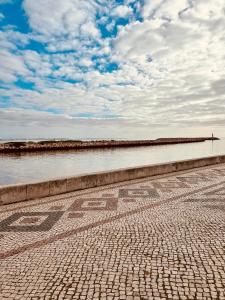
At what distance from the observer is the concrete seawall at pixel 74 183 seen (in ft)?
22.0

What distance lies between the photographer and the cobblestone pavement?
2.95m

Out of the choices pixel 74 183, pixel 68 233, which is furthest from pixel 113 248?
pixel 74 183

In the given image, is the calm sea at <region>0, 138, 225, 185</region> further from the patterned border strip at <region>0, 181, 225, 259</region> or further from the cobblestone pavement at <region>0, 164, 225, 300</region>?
the patterned border strip at <region>0, 181, 225, 259</region>

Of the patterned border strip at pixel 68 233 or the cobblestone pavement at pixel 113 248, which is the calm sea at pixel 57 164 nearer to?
the cobblestone pavement at pixel 113 248

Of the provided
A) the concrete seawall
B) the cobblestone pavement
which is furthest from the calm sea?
the cobblestone pavement

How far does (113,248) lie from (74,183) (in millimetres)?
4321

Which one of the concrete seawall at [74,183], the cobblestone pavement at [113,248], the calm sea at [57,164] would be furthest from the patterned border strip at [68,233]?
the calm sea at [57,164]

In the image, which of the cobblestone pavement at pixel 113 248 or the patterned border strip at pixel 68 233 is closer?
the cobblestone pavement at pixel 113 248

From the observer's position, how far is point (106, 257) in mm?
3684

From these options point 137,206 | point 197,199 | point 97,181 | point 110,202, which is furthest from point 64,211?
point 197,199

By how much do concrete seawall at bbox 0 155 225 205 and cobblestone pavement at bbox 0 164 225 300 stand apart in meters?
0.29

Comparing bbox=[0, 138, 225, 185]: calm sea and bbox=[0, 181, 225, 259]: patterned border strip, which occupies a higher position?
bbox=[0, 181, 225, 259]: patterned border strip

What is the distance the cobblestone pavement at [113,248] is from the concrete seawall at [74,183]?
290mm

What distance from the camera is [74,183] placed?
26.6ft
